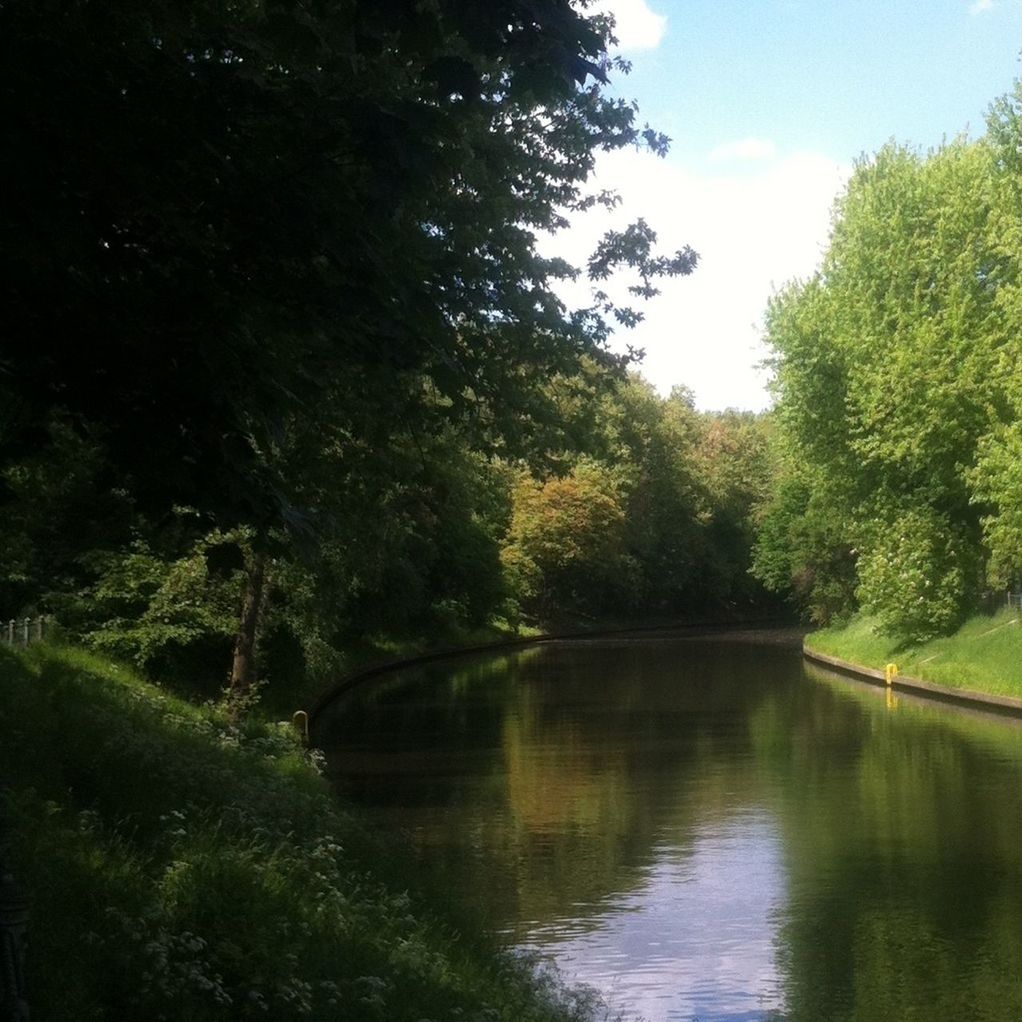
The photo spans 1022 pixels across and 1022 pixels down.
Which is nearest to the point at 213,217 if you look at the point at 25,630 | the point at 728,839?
the point at 728,839

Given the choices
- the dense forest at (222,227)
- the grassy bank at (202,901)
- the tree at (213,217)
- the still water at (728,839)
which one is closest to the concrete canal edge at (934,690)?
the still water at (728,839)

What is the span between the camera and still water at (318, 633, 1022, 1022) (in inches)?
512

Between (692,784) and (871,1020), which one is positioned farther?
(692,784)

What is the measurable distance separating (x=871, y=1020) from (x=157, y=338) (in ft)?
26.2

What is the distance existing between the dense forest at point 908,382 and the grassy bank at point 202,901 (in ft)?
92.3

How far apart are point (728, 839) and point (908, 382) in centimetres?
2721

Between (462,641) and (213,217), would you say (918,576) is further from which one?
(213,217)

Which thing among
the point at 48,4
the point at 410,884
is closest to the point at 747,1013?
the point at 410,884

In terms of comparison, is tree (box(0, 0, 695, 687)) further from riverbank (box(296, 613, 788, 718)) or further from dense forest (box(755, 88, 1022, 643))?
dense forest (box(755, 88, 1022, 643))

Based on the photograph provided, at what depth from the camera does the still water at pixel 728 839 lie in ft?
42.7

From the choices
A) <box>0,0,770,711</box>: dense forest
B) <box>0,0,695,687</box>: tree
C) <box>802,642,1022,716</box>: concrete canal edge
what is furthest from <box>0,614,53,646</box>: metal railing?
<box>802,642,1022,716</box>: concrete canal edge

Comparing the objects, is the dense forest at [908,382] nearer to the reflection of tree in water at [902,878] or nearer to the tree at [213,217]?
the reflection of tree in water at [902,878]

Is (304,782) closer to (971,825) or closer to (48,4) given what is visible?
(971,825)

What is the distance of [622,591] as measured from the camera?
90.2 m
